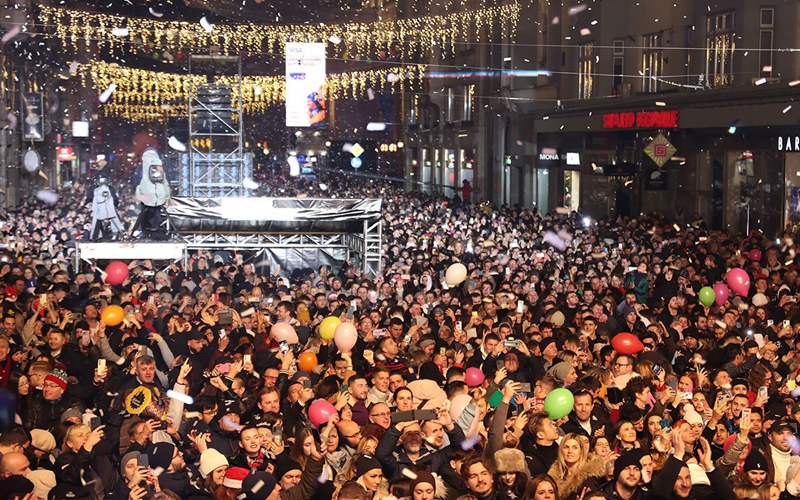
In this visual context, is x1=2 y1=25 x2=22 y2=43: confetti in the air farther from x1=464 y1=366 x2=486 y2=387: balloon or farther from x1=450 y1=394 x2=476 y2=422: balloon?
x1=450 y1=394 x2=476 y2=422: balloon

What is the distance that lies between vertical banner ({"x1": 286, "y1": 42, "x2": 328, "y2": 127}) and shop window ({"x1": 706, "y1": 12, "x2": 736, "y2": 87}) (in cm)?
1062

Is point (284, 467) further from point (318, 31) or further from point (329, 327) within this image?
point (318, 31)

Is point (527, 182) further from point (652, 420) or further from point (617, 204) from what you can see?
point (652, 420)

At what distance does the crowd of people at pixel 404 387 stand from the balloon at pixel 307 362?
36 mm

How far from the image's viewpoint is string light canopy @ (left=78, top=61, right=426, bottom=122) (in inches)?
2069

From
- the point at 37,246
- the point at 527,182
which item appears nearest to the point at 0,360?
the point at 37,246

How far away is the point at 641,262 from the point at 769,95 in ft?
30.0

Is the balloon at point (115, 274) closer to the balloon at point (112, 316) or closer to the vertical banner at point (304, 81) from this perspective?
the balloon at point (112, 316)

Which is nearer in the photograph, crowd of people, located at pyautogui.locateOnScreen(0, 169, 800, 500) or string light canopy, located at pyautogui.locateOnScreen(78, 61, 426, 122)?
crowd of people, located at pyautogui.locateOnScreen(0, 169, 800, 500)

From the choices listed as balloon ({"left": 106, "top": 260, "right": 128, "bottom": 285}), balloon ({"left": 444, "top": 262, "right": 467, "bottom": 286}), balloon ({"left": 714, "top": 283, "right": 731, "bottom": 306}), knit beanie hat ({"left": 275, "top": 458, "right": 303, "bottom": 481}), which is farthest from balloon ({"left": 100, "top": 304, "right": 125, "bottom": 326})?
balloon ({"left": 714, "top": 283, "right": 731, "bottom": 306})

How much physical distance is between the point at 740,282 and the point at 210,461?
33.8ft

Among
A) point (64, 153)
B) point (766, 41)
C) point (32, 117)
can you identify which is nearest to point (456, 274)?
point (766, 41)

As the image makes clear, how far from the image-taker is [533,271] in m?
18.1

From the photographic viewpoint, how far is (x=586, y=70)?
119 feet
